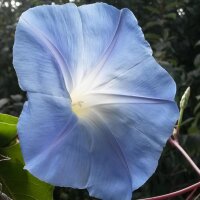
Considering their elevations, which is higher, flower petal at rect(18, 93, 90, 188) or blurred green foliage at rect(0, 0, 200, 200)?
flower petal at rect(18, 93, 90, 188)

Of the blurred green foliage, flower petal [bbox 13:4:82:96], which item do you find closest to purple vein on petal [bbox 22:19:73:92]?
flower petal [bbox 13:4:82:96]

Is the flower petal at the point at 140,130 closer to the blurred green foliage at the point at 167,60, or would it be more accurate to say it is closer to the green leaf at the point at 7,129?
the green leaf at the point at 7,129

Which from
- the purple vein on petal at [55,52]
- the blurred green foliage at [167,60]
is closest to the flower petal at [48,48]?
the purple vein on petal at [55,52]

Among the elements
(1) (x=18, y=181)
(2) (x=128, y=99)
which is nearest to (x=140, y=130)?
(2) (x=128, y=99)

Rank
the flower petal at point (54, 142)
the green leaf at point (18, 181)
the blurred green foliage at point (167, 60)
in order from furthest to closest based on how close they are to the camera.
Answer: the blurred green foliage at point (167, 60), the green leaf at point (18, 181), the flower petal at point (54, 142)

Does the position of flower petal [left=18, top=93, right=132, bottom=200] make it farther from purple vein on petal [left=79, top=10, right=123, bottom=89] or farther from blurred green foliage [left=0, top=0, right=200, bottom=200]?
blurred green foliage [left=0, top=0, right=200, bottom=200]

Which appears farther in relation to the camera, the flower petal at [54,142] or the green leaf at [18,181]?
the green leaf at [18,181]

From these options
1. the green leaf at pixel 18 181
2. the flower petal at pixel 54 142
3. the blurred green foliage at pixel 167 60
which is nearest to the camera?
the flower petal at pixel 54 142
